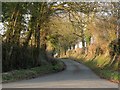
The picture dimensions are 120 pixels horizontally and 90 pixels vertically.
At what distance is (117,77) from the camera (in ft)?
70.6

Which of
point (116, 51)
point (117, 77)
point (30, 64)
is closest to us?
point (117, 77)

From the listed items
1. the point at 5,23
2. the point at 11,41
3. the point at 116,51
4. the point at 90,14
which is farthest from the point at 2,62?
the point at 116,51

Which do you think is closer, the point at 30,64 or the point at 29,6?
the point at 29,6

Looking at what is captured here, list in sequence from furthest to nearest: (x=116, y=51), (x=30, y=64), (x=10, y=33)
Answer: (x=116, y=51) < (x=30, y=64) < (x=10, y=33)

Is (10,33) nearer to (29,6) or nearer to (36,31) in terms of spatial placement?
(29,6)

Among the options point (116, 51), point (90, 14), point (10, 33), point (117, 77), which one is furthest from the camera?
point (116, 51)

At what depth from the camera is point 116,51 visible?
117ft

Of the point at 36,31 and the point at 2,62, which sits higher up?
the point at 36,31

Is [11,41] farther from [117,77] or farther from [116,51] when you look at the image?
[116,51]

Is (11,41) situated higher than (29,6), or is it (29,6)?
(29,6)

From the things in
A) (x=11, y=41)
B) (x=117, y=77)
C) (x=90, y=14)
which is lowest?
(x=117, y=77)

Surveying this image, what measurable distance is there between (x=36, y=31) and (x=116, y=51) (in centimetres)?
930

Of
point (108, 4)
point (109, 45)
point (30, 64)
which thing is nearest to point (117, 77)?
point (108, 4)

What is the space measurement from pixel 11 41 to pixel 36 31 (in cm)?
630
